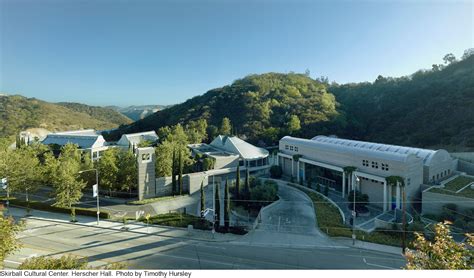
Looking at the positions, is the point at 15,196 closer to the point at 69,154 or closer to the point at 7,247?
the point at 69,154

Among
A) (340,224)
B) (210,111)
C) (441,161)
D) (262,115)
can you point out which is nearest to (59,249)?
(340,224)

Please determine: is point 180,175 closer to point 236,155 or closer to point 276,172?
point 236,155

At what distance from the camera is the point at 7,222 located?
9.23 m

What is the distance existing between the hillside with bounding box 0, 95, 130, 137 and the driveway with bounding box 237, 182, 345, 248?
223 feet

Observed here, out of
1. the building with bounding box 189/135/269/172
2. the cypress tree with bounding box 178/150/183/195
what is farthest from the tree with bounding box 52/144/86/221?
the building with bounding box 189/135/269/172

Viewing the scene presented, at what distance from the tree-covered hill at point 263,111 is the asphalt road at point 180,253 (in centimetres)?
3527

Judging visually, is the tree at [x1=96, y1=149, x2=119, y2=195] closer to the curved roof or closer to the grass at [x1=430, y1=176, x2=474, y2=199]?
the curved roof

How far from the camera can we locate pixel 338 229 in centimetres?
2042

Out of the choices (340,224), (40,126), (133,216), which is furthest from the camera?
(40,126)

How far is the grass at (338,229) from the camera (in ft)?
63.0

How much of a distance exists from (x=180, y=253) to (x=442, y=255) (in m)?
14.2

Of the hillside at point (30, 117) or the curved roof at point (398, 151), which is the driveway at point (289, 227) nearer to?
the curved roof at point (398, 151)

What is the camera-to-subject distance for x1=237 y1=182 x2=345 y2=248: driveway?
1905 centimetres

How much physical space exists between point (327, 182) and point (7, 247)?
94.9 feet
